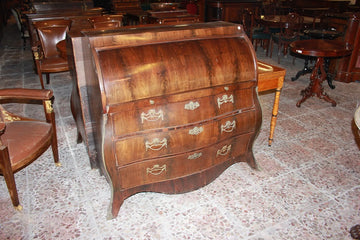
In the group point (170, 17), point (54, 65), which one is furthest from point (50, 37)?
point (170, 17)

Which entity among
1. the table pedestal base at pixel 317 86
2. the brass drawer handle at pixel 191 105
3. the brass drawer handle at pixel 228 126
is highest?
the brass drawer handle at pixel 191 105

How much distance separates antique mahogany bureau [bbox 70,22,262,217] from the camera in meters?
1.90

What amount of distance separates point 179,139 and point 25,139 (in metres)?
1.24

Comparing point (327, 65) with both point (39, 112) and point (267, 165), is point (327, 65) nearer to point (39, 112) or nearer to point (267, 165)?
point (267, 165)

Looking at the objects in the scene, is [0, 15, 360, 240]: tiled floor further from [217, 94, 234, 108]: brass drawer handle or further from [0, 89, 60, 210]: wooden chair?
[217, 94, 234, 108]: brass drawer handle

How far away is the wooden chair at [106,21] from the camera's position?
398 centimetres

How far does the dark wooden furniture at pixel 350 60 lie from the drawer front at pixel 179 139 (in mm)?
3740

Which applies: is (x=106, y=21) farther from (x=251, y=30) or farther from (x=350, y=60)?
(x=350, y=60)

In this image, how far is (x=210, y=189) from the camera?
2.55 meters

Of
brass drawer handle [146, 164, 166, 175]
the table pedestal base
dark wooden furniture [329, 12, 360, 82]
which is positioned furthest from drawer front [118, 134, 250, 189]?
dark wooden furniture [329, 12, 360, 82]

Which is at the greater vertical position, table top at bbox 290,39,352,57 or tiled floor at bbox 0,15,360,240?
table top at bbox 290,39,352,57

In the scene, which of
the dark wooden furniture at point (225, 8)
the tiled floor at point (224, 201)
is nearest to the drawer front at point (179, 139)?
the tiled floor at point (224, 201)

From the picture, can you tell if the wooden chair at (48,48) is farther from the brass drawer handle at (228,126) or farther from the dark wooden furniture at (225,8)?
the dark wooden furniture at (225,8)

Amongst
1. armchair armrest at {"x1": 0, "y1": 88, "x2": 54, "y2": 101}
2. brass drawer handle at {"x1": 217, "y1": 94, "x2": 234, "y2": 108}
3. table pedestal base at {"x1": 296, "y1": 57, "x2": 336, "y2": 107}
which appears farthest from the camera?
table pedestal base at {"x1": 296, "y1": 57, "x2": 336, "y2": 107}
